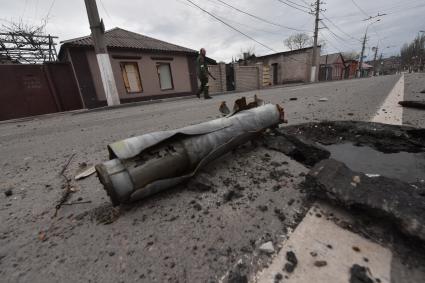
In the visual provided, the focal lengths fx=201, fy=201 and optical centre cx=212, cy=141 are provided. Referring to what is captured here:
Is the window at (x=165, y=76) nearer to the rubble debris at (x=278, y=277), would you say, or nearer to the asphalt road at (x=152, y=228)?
the asphalt road at (x=152, y=228)

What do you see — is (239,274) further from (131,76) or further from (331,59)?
(331,59)

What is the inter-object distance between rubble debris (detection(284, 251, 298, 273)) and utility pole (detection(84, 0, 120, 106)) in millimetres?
9548

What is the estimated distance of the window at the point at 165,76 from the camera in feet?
42.6

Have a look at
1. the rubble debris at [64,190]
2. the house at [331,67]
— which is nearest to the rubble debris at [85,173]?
the rubble debris at [64,190]

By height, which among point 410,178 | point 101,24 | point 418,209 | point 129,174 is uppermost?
point 101,24

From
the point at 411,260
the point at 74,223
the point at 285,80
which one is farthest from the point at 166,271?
the point at 285,80

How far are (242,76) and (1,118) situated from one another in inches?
630

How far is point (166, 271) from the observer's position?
0.82 metres

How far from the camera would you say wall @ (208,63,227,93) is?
16500 mm

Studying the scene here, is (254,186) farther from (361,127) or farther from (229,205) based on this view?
(361,127)

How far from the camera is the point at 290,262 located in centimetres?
82

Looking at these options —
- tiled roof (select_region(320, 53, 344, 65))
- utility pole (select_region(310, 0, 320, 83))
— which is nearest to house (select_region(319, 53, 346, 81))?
tiled roof (select_region(320, 53, 344, 65))

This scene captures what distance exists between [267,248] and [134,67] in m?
12.8

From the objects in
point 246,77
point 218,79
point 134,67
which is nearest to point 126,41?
point 134,67
